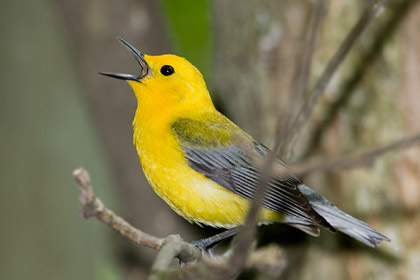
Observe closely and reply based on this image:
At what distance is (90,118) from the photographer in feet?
20.2

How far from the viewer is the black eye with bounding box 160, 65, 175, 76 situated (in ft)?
12.6

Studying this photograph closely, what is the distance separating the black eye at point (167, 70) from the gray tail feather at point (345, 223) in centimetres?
110

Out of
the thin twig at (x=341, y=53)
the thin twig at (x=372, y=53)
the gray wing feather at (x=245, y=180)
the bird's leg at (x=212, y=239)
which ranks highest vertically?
the thin twig at (x=372, y=53)

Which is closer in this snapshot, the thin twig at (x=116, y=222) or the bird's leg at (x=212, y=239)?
the thin twig at (x=116, y=222)

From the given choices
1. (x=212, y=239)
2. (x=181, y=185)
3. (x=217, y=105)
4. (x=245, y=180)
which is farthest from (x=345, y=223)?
(x=217, y=105)

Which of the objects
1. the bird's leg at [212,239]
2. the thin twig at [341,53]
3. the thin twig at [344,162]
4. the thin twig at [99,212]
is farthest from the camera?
the bird's leg at [212,239]

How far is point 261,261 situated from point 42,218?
4811 mm

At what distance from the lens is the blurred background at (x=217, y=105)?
477 centimetres

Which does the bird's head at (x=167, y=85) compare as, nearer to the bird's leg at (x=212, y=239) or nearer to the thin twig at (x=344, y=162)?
the bird's leg at (x=212, y=239)

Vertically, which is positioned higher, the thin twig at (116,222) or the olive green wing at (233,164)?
the olive green wing at (233,164)

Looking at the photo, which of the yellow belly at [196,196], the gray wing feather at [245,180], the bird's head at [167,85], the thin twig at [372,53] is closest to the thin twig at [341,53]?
the gray wing feather at [245,180]

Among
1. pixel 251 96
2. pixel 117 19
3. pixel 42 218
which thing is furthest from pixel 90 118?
pixel 42 218

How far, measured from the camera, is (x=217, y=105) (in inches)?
243

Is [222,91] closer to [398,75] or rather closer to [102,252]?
[398,75]
